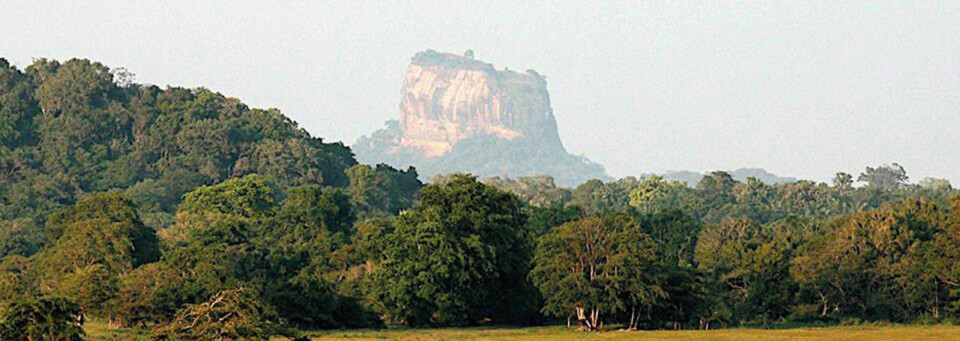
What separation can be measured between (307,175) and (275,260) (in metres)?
57.9

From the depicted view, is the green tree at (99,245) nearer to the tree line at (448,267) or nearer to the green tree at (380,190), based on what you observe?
the tree line at (448,267)

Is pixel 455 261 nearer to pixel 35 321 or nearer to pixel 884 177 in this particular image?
pixel 35 321

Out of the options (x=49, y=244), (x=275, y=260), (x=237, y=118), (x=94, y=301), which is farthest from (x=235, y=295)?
(x=237, y=118)

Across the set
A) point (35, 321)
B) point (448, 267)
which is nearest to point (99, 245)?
point (448, 267)

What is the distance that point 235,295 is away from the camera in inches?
1585

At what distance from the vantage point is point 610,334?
62781 millimetres

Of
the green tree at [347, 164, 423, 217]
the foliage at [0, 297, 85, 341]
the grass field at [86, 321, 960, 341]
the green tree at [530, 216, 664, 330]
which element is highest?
the green tree at [347, 164, 423, 217]

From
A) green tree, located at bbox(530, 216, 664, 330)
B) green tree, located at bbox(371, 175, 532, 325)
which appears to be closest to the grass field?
green tree, located at bbox(530, 216, 664, 330)

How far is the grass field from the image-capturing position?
5929 centimetres

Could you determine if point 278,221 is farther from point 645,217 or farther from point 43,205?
point 43,205

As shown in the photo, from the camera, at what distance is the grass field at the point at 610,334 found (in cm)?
5929

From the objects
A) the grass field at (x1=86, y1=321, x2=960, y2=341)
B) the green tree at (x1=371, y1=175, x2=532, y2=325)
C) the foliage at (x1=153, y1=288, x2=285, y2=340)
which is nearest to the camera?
the foliage at (x1=153, y1=288, x2=285, y2=340)

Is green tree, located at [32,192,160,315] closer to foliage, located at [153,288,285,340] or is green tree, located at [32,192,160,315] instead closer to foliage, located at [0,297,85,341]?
foliage, located at [0,297,85,341]

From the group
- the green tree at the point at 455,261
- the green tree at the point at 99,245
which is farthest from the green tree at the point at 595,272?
the green tree at the point at 99,245
